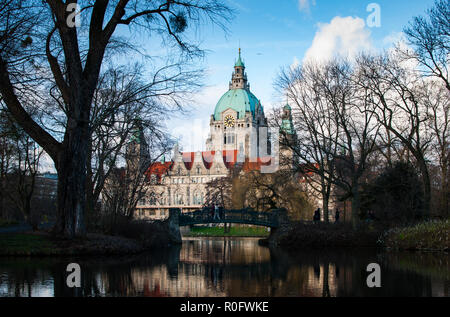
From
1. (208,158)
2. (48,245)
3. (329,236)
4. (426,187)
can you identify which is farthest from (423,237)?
(208,158)

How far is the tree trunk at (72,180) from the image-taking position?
62.3ft

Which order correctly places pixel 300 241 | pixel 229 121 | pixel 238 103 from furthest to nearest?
pixel 238 103
pixel 229 121
pixel 300 241

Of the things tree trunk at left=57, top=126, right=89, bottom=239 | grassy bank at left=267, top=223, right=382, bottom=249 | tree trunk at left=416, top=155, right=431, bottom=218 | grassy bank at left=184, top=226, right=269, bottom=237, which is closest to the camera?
tree trunk at left=57, top=126, right=89, bottom=239

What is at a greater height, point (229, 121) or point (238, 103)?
point (238, 103)

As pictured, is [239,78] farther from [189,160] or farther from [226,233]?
[226,233]

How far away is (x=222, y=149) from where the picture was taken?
144000mm

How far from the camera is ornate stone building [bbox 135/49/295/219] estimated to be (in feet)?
397

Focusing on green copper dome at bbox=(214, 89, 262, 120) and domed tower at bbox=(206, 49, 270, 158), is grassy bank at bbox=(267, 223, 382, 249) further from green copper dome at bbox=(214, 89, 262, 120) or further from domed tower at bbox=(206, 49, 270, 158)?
green copper dome at bbox=(214, 89, 262, 120)

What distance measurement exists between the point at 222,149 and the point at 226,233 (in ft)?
280

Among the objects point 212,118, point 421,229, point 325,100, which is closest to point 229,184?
point 325,100

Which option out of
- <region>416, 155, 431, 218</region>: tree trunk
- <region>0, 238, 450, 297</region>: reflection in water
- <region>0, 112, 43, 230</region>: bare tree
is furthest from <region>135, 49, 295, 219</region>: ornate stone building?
<region>0, 238, 450, 297</region>: reflection in water

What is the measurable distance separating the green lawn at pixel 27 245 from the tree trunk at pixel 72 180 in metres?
0.80

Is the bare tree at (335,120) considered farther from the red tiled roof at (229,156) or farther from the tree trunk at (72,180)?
the red tiled roof at (229,156)

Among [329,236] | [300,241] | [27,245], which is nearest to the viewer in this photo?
[27,245]
